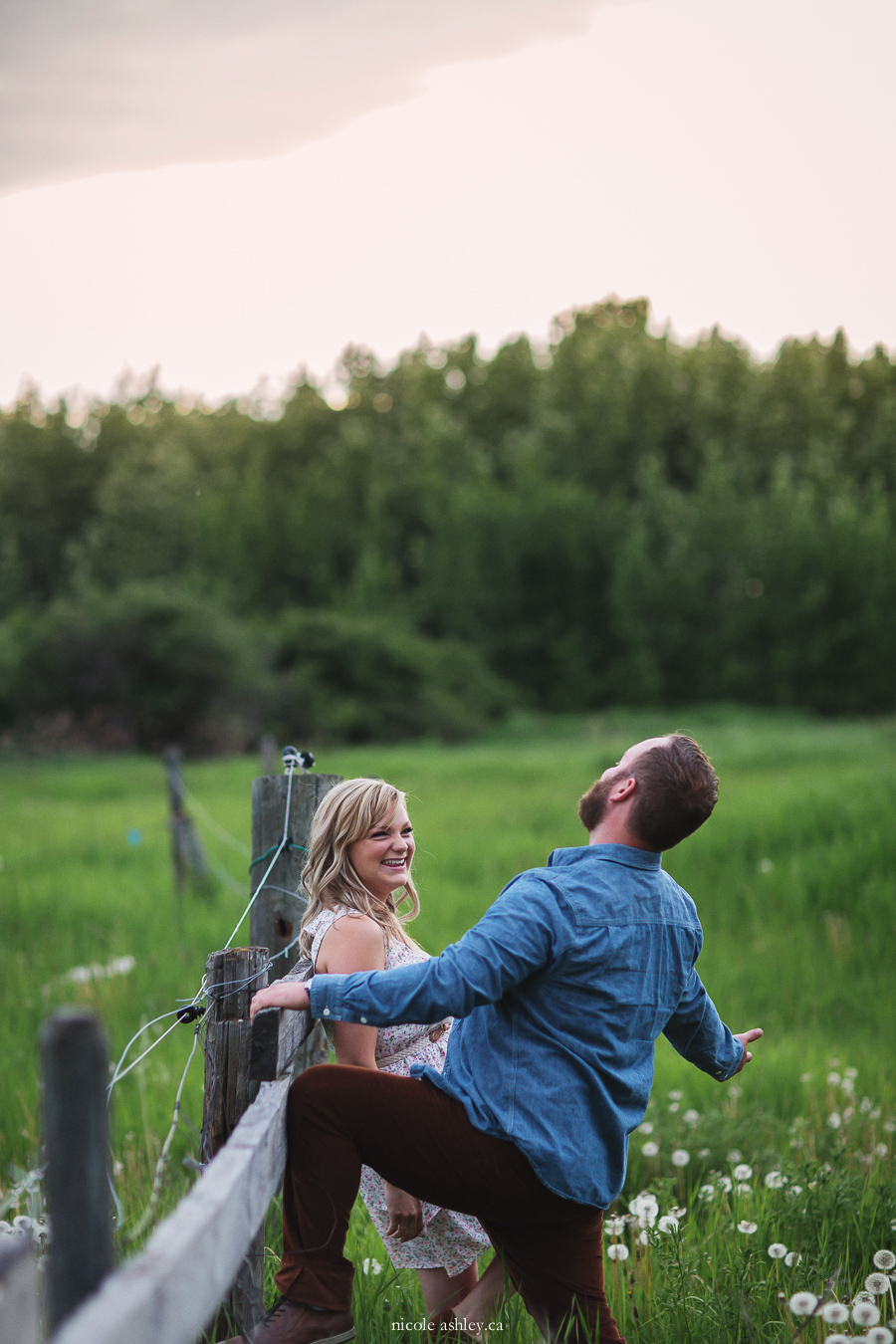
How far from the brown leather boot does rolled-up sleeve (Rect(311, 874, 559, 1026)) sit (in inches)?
25.4

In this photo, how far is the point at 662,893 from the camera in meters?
2.47

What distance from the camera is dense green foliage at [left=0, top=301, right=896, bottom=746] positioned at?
25.5 meters

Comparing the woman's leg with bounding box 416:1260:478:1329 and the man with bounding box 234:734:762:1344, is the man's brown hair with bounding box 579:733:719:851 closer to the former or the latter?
the man with bounding box 234:734:762:1344

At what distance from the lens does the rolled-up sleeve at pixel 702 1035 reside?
261 centimetres

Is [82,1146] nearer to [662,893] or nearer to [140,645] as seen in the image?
[662,893]

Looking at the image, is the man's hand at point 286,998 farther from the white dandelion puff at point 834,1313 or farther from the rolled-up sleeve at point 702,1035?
the white dandelion puff at point 834,1313

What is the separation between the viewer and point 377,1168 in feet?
7.80

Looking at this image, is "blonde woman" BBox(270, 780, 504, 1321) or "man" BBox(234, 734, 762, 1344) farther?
"blonde woman" BBox(270, 780, 504, 1321)

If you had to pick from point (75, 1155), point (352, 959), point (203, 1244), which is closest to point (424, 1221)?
point (352, 959)

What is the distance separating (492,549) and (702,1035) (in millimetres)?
34374

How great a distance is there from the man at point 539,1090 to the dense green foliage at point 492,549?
74.3 ft

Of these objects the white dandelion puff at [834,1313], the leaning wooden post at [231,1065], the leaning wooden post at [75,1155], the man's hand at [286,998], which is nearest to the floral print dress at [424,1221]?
the leaning wooden post at [231,1065]

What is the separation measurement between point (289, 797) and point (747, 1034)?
1.49 metres

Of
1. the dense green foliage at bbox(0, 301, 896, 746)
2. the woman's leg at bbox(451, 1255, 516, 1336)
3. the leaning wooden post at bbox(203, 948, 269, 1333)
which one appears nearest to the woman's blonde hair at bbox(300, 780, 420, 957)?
the leaning wooden post at bbox(203, 948, 269, 1333)
